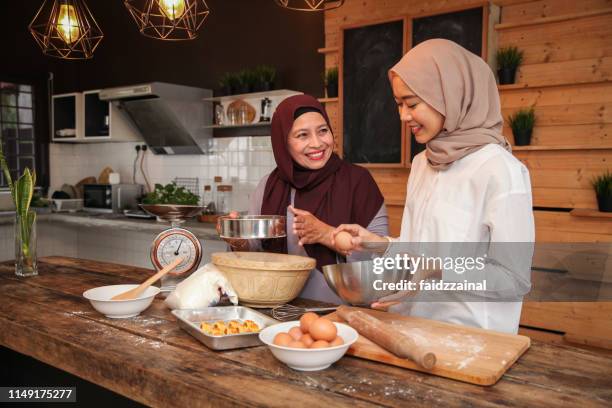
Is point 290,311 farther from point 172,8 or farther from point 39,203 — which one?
point 39,203

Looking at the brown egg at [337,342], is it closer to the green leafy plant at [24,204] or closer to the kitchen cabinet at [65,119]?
the green leafy plant at [24,204]

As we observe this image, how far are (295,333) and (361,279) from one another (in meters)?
0.28

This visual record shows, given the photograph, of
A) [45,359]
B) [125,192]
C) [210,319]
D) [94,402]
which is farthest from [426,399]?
[125,192]

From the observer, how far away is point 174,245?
210cm

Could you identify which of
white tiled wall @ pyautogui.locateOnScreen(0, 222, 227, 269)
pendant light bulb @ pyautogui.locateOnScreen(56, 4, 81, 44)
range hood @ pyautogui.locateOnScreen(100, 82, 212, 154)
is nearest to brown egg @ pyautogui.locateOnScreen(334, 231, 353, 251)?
pendant light bulb @ pyautogui.locateOnScreen(56, 4, 81, 44)

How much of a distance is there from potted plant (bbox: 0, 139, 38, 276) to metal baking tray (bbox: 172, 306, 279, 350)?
1.16 metres

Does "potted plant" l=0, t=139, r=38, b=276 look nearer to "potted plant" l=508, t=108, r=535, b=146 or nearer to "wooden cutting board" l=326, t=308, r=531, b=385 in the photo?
"wooden cutting board" l=326, t=308, r=531, b=385

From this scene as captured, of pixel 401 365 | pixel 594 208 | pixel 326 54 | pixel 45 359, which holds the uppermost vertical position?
pixel 326 54

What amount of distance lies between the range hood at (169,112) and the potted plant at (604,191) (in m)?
3.67

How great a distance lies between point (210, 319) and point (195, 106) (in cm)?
409

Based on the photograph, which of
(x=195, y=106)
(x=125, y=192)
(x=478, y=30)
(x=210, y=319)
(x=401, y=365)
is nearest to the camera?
(x=401, y=365)

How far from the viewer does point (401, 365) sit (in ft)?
4.33

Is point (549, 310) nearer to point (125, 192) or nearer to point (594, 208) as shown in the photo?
point (594, 208)

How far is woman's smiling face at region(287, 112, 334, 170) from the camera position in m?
2.32
